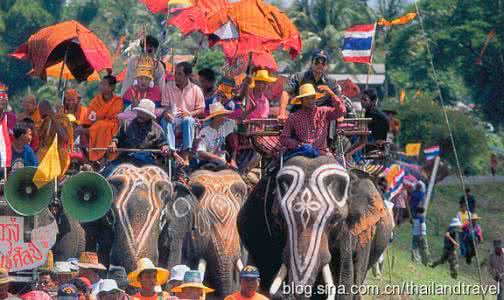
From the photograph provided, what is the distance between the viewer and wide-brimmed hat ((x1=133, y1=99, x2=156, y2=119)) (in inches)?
745

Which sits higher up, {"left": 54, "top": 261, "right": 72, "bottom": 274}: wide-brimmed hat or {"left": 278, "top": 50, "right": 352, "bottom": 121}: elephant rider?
{"left": 278, "top": 50, "right": 352, "bottom": 121}: elephant rider

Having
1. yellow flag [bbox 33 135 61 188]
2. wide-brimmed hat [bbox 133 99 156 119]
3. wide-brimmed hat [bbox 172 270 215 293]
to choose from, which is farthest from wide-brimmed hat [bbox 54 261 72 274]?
wide-brimmed hat [bbox 133 99 156 119]

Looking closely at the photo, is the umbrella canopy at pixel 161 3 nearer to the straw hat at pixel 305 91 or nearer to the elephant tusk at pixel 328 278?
the straw hat at pixel 305 91

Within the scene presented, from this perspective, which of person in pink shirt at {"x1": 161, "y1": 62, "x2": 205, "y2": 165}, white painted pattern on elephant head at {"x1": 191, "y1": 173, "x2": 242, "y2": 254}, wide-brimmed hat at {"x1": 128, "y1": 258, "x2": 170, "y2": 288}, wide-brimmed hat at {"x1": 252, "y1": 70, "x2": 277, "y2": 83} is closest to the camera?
wide-brimmed hat at {"x1": 128, "y1": 258, "x2": 170, "y2": 288}

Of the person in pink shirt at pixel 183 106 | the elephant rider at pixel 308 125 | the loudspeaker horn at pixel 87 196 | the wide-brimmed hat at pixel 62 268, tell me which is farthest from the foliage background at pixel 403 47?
the wide-brimmed hat at pixel 62 268

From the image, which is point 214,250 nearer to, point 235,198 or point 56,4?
point 235,198

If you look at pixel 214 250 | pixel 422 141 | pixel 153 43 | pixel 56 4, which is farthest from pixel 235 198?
pixel 56 4

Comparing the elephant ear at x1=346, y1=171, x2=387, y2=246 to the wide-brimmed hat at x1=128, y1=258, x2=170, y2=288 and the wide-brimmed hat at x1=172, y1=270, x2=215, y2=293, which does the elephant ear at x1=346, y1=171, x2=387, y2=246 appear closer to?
the wide-brimmed hat at x1=128, y1=258, x2=170, y2=288

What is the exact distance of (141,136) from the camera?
19047 millimetres

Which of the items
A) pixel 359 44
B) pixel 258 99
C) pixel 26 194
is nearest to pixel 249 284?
pixel 26 194

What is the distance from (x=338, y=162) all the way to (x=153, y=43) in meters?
3.74

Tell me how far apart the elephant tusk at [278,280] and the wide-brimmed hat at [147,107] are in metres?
2.59

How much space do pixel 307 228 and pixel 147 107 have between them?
104 inches

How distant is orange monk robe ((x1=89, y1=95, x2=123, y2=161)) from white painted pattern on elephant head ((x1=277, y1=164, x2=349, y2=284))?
3594 mm
